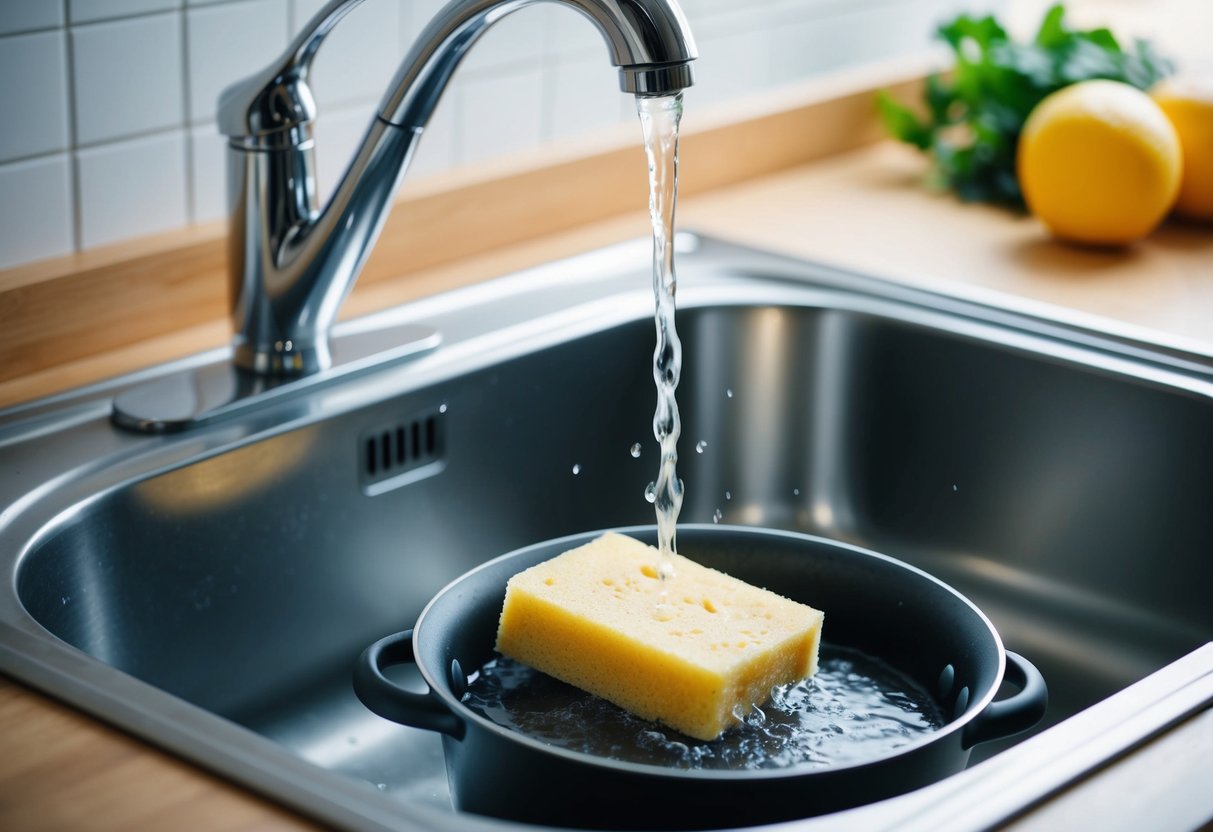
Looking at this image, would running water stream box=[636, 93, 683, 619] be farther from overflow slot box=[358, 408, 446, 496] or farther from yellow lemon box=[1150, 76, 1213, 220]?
yellow lemon box=[1150, 76, 1213, 220]

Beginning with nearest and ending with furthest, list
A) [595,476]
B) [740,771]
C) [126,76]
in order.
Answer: [740,771]
[126,76]
[595,476]

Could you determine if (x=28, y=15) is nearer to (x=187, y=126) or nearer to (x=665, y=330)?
(x=187, y=126)

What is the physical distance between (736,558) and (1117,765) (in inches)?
10.9

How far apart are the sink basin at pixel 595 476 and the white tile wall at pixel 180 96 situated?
121 mm

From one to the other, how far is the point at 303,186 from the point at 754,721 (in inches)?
16.0

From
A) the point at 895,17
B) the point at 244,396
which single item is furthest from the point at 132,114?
the point at 895,17

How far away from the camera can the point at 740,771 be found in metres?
0.57

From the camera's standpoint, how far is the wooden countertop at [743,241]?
0.53 metres

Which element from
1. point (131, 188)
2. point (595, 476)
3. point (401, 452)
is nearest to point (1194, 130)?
point (595, 476)

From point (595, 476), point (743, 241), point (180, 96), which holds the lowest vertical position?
point (595, 476)

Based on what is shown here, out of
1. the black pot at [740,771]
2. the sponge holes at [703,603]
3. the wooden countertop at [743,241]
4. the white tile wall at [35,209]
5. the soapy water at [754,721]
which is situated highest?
the white tile wall at [35,209]

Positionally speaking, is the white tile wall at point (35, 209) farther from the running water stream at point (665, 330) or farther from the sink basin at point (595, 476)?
the running water stream at point (665, 330)

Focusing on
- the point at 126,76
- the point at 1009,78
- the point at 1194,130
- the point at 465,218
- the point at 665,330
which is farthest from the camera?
the point at 1009,78

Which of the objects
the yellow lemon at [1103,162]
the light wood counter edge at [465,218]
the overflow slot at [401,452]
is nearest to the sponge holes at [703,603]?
the overflow slot at [401,452]
